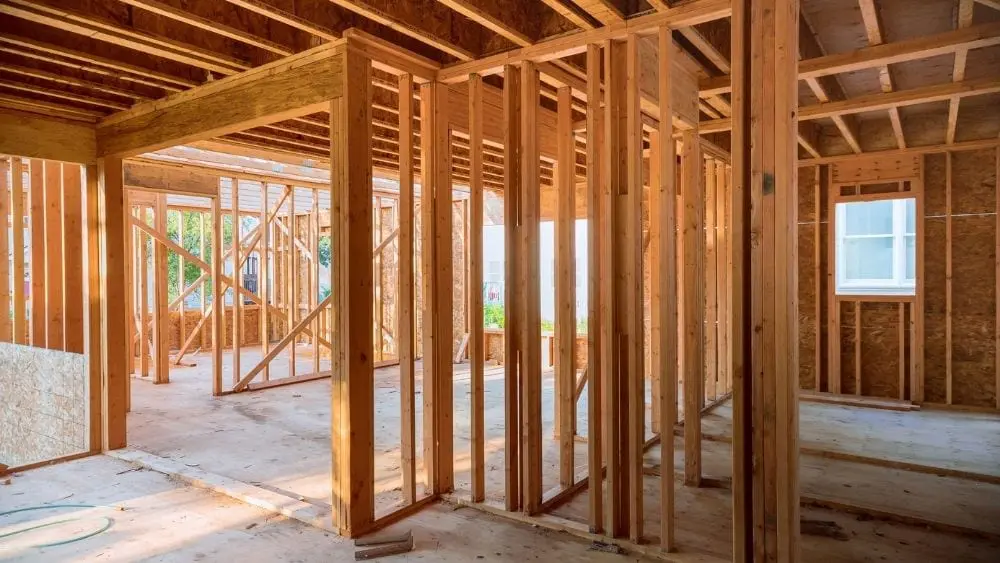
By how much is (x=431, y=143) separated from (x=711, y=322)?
15.0ft

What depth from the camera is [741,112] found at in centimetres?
261

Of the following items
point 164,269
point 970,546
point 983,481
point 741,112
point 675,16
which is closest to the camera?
point 741,112

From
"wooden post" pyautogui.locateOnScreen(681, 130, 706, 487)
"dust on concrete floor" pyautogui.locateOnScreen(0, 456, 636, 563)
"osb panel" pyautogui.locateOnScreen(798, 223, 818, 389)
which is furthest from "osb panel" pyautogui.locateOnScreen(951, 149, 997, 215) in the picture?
"dust on concrete floor" pyautogui.locateOnScreen(0, 456, 636, 563)

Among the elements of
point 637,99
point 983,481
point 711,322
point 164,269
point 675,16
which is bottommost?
point 983,481

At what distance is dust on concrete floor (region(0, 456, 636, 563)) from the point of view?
333cm

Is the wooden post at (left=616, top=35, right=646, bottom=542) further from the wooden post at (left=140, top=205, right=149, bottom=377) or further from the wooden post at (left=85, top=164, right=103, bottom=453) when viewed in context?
the wooden post at (left=140, top=205, right=149, bottom=377)

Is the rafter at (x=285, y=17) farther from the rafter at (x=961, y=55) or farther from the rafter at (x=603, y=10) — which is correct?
the rafter at (x=961, y=55)

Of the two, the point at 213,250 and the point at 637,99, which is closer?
the point at 637,99

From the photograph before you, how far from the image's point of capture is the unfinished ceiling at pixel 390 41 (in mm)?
3346

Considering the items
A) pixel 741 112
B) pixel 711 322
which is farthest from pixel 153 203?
pixel 741 112

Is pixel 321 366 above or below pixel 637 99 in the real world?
below

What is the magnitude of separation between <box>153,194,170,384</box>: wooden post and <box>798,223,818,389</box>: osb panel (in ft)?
29.5

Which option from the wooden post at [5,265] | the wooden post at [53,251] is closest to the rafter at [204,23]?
the wooden post at [53,251]

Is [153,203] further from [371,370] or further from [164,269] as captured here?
[371,370]
